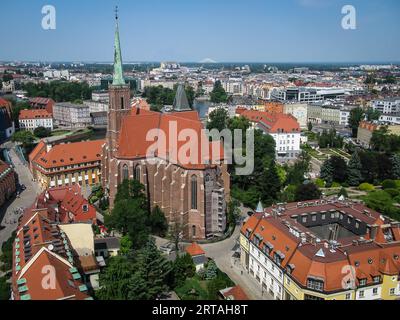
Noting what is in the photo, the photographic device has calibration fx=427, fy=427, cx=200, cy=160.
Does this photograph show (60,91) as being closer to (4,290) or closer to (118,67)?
(118,67)

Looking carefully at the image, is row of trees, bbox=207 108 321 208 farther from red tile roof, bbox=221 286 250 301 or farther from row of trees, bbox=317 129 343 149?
red tile roof, bbox=221 286 250 301

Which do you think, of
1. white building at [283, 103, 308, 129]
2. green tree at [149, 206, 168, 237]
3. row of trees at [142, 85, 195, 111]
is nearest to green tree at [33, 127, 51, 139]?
row of trees at [142, 85, 195, 111]

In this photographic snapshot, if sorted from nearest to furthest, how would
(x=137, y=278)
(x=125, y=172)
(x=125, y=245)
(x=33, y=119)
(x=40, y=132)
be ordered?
(x=137, y=278)
(x=125, y=245)
(x=125, y=172)
(x=40, y=132)
(x=33, y=119)

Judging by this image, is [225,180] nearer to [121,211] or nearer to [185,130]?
[185,130]

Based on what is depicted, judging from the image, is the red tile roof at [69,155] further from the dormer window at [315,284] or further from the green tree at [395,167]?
the green tree at [395,167]

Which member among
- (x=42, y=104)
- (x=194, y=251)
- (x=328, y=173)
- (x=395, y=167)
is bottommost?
(x=194, y=251)

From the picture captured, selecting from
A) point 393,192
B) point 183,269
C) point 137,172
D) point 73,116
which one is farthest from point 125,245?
point 73,116
